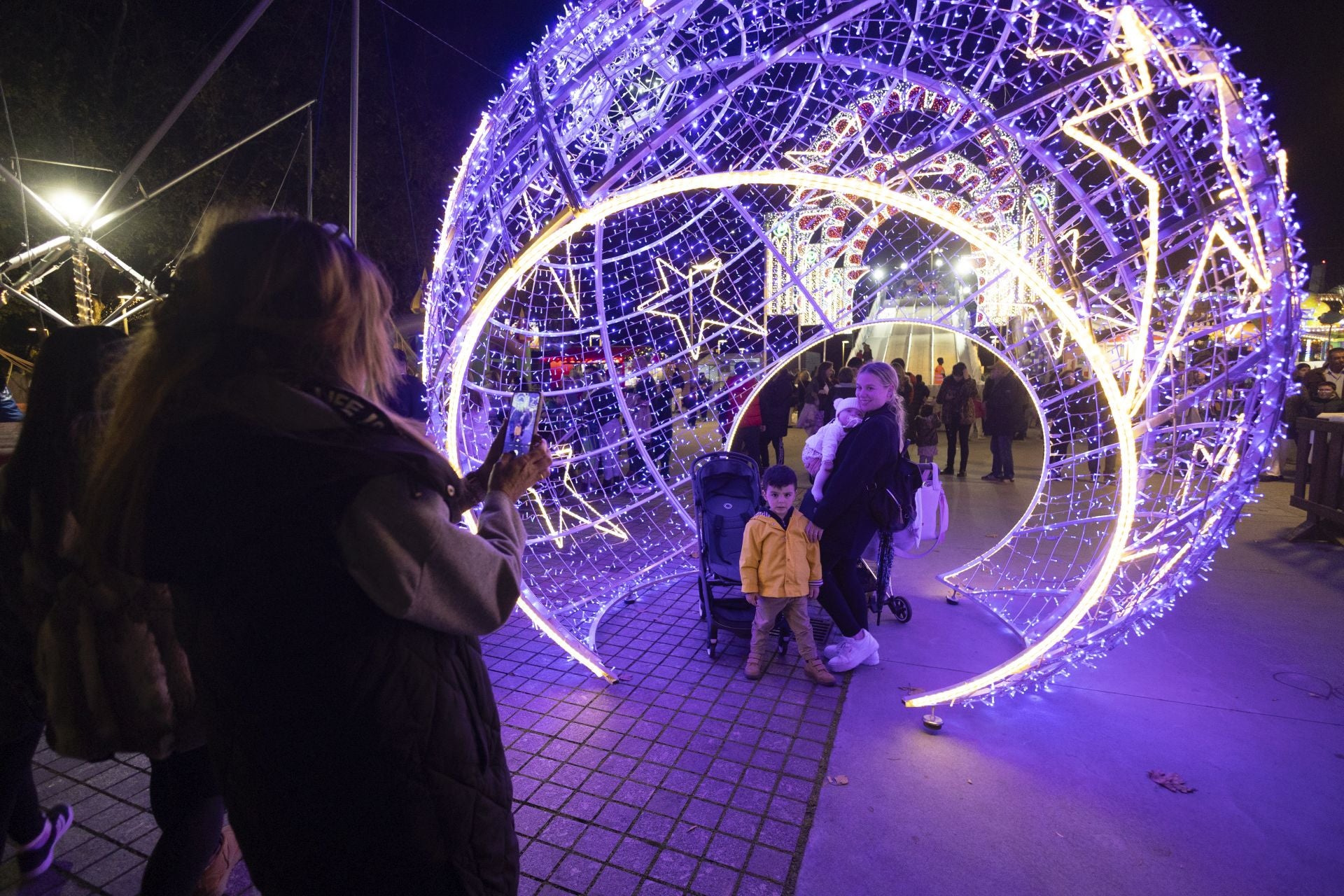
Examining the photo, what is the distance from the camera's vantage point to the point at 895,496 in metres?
4.08

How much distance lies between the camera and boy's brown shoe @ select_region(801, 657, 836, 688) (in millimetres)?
3875

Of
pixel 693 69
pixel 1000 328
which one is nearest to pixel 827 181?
pixel 693 69

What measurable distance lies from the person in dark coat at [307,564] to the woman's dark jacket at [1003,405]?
9367 mm

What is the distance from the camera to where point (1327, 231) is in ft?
45.3

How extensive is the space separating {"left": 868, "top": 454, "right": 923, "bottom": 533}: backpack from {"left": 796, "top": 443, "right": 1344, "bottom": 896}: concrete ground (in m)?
0.86

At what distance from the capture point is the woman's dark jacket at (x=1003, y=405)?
30.5 feet

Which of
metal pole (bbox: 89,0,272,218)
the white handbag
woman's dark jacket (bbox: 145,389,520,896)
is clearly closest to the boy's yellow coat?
the white handbag

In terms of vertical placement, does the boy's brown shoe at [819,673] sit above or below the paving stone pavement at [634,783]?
above

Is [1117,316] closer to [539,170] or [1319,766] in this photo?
[1319,766]

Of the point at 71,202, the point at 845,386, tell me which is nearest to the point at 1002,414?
the point at 845,386

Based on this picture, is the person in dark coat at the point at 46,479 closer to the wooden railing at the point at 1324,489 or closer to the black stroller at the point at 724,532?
the black stroller at the point at 724,532

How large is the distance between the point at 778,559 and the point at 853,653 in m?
0.74

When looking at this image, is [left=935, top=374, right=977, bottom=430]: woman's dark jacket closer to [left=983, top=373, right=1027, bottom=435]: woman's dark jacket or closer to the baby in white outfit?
[left=983, top=373, right=1027, bottom=435]: woman's dark jacket

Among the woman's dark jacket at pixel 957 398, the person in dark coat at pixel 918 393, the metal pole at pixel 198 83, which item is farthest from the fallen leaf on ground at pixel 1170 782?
the person in dark coat at pixel 918 393
